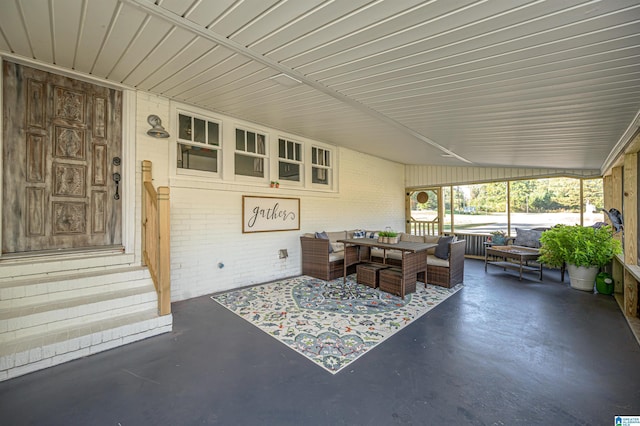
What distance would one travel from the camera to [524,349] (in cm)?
267

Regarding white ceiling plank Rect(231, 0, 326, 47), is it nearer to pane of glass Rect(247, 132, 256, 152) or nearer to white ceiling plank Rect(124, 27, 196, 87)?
white ceiling plank Rect(124, 27, 196, 87)

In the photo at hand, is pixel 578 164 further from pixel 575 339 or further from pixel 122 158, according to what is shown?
pixel 122 158

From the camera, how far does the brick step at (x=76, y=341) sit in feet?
7.27

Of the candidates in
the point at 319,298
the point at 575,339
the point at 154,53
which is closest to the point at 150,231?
the point at 154,53

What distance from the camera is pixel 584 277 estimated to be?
15.0 ft

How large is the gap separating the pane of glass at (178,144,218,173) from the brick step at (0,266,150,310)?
5.80ft

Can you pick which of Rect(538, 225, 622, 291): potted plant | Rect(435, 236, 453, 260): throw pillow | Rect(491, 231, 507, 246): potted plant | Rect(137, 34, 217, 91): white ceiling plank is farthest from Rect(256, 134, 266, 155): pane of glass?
A: Rect(491, 231, 507, 246): potted plant

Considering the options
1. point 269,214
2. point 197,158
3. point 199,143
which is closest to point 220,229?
point 269,214

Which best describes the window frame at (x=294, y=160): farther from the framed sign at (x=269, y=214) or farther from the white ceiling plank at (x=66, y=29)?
the white ceiling plank at (x=66, y=29)

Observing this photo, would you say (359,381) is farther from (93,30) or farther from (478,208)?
(478,208)

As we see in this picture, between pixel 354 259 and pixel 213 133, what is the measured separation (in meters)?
3.56

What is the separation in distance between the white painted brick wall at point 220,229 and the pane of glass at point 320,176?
35 cm

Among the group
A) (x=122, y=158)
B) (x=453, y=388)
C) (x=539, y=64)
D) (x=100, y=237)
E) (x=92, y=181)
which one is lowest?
(x=453, y=388)

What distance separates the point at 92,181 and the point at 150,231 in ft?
3.11
